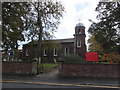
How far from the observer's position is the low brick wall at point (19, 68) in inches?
575

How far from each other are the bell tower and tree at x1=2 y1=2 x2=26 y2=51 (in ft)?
69.2

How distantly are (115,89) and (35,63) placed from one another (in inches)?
356

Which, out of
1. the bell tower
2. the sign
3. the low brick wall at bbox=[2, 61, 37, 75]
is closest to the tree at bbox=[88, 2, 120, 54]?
the sign

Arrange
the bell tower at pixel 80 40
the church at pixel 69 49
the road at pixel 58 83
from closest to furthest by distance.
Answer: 1. the road at pixel 58 83
2. the bell tower at pixel 80 40
3. the church at pixel 69 49

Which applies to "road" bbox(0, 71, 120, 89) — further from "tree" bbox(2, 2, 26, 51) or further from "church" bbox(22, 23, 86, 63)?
"church" bbox(22, 23, 86, 63)

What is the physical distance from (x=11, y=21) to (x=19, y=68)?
5.37 meters

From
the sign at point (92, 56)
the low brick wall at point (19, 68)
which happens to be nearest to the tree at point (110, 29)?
the sign at point (92, 56)

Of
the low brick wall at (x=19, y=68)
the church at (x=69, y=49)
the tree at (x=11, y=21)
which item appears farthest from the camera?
the church at (x=69, y=49)

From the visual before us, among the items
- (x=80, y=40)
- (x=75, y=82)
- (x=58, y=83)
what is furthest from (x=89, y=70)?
(x=80, y=40)

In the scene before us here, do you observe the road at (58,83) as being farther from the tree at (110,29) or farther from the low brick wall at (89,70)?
the tree at (110,29)

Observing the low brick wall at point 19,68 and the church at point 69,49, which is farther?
the church at point 69,49

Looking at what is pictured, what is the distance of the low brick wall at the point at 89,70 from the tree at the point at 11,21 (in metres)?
7.12

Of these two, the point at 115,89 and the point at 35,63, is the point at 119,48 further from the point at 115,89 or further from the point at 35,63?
the point at 35,63

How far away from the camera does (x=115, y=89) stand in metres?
8.70
